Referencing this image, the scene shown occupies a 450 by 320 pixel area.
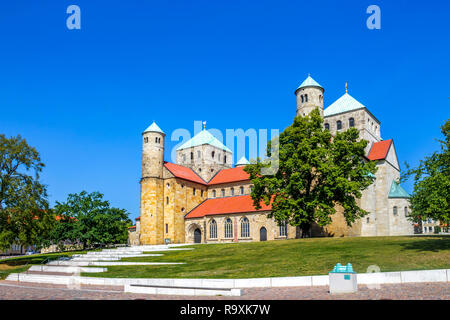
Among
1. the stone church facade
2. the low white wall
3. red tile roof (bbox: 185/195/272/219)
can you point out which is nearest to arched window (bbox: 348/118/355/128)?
the stone church facade

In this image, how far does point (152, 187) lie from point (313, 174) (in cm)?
2795

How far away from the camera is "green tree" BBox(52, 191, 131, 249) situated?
51.0m

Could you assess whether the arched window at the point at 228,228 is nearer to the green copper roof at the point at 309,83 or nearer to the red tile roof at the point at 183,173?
the red tile roof at the point at 183,173

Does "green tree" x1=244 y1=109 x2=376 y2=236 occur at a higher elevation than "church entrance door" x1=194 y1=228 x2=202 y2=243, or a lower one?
higher

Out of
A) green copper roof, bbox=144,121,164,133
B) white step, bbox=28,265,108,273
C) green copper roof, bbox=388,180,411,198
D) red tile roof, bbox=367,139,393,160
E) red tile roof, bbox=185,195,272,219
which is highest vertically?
green copper roof, bbox=144,121,164,133

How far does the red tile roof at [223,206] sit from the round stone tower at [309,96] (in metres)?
15.1

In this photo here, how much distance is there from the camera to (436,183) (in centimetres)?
2378

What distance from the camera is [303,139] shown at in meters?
42.0

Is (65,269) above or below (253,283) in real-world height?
Answer: below

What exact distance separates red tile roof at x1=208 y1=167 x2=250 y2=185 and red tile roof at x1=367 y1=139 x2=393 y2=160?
64.7 ft

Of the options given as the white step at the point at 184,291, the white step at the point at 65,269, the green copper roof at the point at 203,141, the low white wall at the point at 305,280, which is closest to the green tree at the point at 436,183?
the low white wall at the point at 305,280

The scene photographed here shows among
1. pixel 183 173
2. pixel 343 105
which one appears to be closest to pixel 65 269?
pixel 183 173

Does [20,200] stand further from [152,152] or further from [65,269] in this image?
[152,152]

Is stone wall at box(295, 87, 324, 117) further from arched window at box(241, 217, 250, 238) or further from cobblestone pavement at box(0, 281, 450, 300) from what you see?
cobblestone pavement at box(0, 281, 450, 300)
